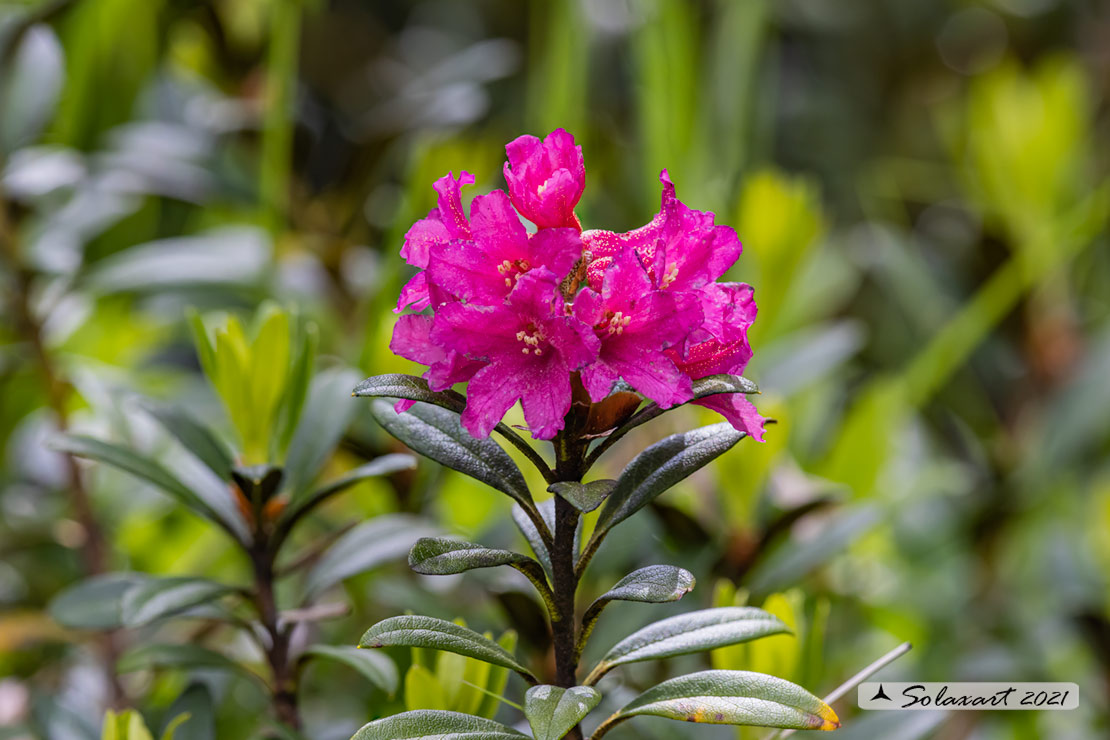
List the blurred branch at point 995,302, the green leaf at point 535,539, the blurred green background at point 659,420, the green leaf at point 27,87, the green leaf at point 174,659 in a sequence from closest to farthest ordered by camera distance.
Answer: the green leaf at point 535,539
the green leaf at point 174,659
the blurred green background at point 659,420
the green leaf at point 27,87
the blurred branch at point 995,302

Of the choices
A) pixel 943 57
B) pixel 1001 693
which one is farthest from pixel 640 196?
pixel 943 57

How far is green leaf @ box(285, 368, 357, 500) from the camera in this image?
714 mm

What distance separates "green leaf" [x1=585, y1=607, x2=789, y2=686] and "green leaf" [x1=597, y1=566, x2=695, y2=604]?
4cm

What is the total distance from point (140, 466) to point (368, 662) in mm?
205

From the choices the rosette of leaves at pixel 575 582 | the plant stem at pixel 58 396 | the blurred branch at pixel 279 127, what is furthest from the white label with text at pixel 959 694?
the blurred branch at pixel 279 127

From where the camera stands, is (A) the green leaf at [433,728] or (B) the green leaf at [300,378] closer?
(A) the green leaf at [433,728]

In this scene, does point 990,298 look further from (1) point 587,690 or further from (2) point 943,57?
(2) point 943,57

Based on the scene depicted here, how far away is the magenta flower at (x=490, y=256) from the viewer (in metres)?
0.48

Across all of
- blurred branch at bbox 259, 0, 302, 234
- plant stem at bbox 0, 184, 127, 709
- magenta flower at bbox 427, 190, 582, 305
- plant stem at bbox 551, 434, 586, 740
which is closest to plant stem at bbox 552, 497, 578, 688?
plant stem at bbox 551, 434, 586, 740

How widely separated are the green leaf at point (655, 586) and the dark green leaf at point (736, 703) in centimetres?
6

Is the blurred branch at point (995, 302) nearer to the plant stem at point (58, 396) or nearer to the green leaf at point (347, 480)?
the green leaf at point (347, 480)

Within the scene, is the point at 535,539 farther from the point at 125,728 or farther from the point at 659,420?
the point at 659,420

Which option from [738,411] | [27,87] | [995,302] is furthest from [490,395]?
[995,302]

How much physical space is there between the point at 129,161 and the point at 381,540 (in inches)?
A: 25.2
